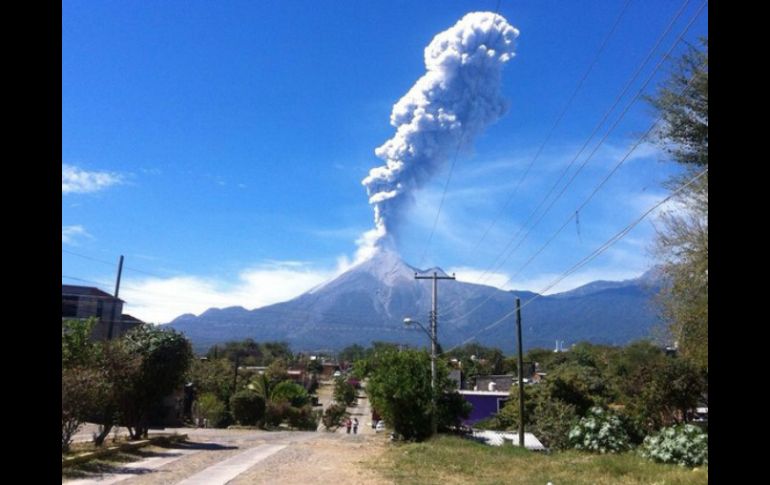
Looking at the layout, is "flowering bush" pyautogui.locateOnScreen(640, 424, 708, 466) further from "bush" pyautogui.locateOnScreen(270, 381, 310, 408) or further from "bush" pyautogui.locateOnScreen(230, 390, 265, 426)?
"bush" pyautogui.locateOnScreen(270, 381, 310, 408)

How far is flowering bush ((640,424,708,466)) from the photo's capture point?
646 inches

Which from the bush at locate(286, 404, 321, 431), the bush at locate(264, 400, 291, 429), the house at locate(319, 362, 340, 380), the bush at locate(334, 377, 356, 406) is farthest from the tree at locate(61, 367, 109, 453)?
the house at locate(319, 362, 340, 380)

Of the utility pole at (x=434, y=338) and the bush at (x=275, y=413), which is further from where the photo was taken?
the bush at (x=275, y=413)

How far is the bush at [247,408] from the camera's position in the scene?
144 ft

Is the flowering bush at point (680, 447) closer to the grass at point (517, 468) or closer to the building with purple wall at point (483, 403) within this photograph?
the grass at point (517, 468)

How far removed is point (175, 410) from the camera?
4244 cm

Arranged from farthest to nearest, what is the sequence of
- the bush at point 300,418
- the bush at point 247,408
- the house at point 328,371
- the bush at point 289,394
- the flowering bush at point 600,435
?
the house at point 328,371, the bush at point 289,394, the bush at point 300,418, the bush at point 247,408, the flowering bush at point 600,435

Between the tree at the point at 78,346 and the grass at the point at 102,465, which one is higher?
the tree at the point at 78,346

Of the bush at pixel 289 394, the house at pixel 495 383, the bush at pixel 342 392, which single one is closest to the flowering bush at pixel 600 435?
the bush at pixel 289 394

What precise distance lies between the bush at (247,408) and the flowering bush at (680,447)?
102ft

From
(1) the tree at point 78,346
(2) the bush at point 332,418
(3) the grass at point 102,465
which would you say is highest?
(1) the tree at point 78,346

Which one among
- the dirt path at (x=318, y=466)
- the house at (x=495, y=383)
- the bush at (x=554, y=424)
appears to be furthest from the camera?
the house at (x=495, y=383)
